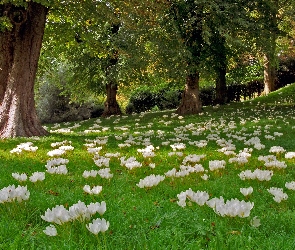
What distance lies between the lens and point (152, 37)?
21.4 metres

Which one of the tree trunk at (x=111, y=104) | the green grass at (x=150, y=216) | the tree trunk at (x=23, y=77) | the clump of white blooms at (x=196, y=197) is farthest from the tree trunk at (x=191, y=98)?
the clump of white blooms at (x=196, y=197)

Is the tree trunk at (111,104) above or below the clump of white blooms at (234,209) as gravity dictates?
above

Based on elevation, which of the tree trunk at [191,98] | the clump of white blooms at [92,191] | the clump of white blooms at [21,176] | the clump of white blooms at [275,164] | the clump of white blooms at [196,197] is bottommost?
the clump of white blooms at [275,164]

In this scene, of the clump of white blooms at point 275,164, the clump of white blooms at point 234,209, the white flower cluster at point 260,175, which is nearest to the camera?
the clump of white blooms at point 234,209

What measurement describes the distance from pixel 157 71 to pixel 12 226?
19.2 metres

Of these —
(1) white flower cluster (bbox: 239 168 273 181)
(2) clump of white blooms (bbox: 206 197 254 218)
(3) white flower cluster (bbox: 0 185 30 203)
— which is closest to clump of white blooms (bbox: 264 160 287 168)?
(1) white flower cluster (bbox: 239 168 273 181)

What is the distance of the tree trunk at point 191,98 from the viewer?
22375 mm

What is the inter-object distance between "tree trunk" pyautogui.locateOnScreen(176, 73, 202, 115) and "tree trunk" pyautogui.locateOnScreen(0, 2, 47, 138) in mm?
11892

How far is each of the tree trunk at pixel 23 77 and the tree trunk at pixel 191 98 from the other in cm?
1189

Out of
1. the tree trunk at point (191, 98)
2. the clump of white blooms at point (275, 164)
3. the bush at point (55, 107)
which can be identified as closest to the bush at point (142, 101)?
the bush at point (55, 107)

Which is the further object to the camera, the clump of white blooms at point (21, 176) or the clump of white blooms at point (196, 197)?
the clump of white blooms at point (21, 176)

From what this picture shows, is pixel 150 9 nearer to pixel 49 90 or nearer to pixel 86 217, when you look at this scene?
pixel 49 90

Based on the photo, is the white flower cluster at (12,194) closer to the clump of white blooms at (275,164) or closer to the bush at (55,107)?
the clump of white blooms at (275,164)

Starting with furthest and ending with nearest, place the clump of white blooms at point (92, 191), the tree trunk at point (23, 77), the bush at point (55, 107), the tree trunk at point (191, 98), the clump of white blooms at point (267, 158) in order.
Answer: the bush at point (55, 107) < the tree trunk at point (191, 98) < the tree trunk at point (23, 77) < the clump of white blooms at point (267, 158) < the clump of white blooms at point (92, 191)
